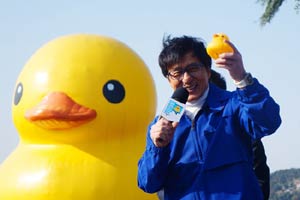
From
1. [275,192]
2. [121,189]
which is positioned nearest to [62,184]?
[121,189]

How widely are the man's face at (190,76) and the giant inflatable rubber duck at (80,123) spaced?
8.30 feet

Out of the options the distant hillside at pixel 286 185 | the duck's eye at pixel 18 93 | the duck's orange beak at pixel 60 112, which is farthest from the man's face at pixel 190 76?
the distant hillside at pixel 286 185

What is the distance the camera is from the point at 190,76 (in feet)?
7.59

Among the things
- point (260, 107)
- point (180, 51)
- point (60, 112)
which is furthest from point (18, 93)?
point (260, 107)

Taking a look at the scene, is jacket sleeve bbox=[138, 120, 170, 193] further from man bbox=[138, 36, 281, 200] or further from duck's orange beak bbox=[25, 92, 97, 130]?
duck's orange beak bbox=[25, 92, 97, 130]

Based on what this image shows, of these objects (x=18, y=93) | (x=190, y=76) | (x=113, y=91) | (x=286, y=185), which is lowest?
(x=286, y=185)

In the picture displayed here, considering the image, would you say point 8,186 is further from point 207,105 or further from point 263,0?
point 263,0

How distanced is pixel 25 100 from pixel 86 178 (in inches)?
42.3

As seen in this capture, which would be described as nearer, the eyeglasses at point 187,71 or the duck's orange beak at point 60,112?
the eyeglasses at point 187,71

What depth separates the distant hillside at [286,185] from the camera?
45.3 metres

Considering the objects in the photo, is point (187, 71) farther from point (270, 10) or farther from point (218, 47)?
point (270, 10)

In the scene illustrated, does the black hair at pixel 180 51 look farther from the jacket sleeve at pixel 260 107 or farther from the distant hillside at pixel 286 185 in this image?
the distant hillside at pixel 286 185

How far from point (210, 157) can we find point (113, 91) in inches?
111

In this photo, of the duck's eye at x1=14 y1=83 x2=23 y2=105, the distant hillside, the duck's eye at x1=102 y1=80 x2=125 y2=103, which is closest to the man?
the duck's eye at x1=102 y1=80 x2=125 y2=103
